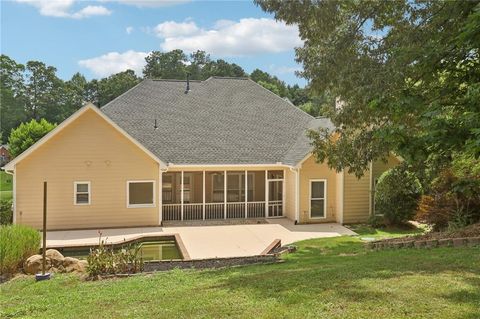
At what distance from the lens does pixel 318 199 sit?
20.9 metres

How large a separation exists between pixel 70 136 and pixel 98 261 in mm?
9684

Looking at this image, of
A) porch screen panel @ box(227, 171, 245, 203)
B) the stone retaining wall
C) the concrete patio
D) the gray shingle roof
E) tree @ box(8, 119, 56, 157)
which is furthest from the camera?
tree @ box(8, 119, 56, 157)

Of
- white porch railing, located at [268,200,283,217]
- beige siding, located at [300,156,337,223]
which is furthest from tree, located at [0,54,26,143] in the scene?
beige siding, located at [300,156,337,223]

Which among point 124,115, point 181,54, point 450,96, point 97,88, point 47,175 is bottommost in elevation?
point 47,175

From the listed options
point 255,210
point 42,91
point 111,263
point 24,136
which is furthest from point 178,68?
point 111,263

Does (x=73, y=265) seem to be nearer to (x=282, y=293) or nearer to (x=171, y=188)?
(x=282, y=293)

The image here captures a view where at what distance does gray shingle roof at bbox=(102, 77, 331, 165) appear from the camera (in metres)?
21.8

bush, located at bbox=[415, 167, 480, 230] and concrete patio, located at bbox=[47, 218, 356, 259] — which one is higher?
bush, located at bbox=[415, 167, 480, 230]

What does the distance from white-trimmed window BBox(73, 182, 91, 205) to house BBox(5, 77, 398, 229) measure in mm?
41

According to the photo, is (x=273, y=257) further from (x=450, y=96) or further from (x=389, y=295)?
(x=450, y=96)

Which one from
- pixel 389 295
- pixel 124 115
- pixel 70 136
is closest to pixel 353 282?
pixel 389 295

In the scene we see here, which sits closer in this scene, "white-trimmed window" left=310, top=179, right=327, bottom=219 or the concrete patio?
the concrete patio

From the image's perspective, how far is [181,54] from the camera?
81062 millimetres

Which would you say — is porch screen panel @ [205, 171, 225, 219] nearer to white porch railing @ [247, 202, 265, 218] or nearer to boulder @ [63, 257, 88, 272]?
white porch railing @ [247, 202, 265, 218]
